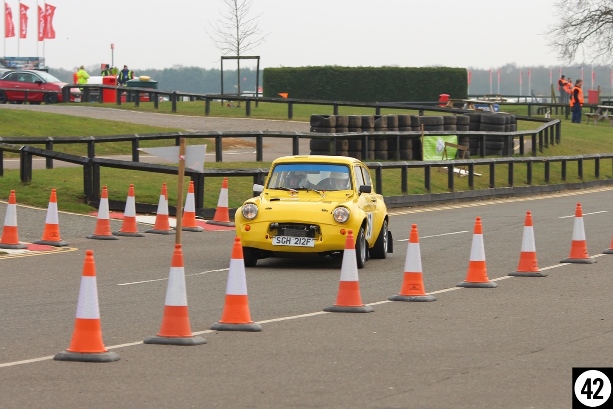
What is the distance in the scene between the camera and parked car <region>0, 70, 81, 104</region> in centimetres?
5719

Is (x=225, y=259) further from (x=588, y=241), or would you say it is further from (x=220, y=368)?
(x=220, y=368)

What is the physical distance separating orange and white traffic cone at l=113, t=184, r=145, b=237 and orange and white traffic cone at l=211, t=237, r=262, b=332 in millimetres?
9657

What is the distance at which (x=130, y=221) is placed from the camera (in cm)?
2125

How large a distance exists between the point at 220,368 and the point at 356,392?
131cm

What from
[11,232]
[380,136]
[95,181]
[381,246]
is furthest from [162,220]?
[380,136]

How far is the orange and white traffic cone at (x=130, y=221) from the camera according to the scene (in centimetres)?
2112

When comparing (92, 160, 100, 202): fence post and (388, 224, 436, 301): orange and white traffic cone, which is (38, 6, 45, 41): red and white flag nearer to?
(92, 160, 100, 202): fence post

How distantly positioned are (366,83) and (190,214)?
146 ft

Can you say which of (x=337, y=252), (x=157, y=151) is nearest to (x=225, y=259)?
(x=337, y=252)

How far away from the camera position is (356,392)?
8.77 metres

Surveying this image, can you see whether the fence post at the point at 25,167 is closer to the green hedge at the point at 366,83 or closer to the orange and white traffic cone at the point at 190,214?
the orange and white traffic cone at the point at 190,214

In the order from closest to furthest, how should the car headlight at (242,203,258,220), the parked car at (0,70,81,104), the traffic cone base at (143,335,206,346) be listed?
the traffic cone base at (143,335,206,346) < the car headlight at (242,203,258,220) < the parked car at (0,70,81,104)

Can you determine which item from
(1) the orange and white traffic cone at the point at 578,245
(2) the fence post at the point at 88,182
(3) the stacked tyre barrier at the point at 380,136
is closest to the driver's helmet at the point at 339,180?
(1) the orange and white traffic cone at the point at 578,245

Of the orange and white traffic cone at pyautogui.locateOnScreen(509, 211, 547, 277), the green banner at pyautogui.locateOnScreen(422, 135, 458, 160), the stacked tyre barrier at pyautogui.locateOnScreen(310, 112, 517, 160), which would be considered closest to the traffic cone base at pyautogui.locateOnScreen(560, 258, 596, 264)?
the orange and white traffic cone at pyautogui.locateOnScreen(509, 211, 547, 277)
